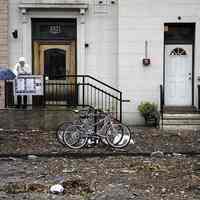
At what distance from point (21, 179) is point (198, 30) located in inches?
371

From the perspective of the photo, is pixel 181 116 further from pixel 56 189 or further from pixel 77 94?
pixel 56 189

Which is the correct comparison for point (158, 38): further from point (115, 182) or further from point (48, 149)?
point (115, 182)

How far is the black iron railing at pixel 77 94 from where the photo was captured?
52.2 feet

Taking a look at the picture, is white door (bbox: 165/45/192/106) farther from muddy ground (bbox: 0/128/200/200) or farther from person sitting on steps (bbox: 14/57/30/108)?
person sitting on steps (bbox: 14/57/30/108)

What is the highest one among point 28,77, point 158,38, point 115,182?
point 158,38

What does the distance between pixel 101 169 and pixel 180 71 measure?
7.59 m

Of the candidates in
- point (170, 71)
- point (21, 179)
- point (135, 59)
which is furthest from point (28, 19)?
point (21, 179)

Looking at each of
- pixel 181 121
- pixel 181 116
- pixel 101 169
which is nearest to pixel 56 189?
pixel 101 169

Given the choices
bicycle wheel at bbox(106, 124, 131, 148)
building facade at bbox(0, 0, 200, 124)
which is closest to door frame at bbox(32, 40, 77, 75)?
building facade at bbox(0, 0, 200, 124)

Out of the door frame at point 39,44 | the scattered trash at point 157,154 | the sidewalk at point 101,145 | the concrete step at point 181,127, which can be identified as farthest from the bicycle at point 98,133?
the door frame at point 39,44

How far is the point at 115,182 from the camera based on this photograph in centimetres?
886

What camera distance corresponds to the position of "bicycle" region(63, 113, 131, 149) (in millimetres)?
12172

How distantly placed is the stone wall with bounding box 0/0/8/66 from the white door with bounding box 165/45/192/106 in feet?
16.7

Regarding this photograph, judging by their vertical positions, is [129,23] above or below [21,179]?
above
